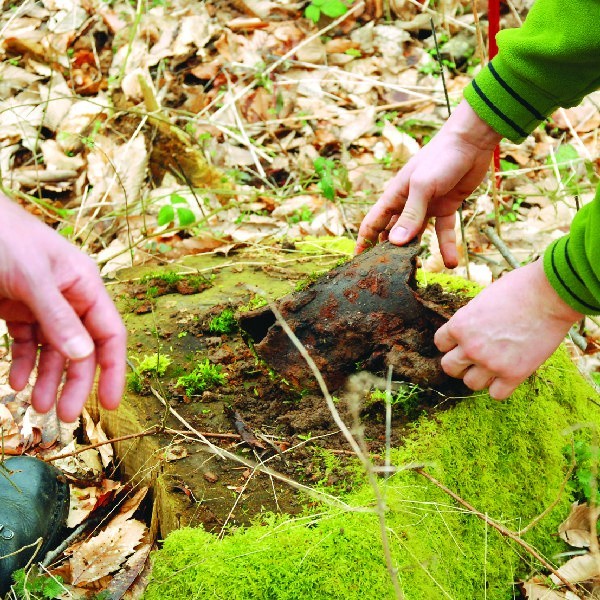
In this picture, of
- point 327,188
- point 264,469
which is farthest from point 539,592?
point 327,188

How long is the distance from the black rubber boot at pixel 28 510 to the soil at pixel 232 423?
10.9 inches

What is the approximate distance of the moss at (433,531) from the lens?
5.90 feet

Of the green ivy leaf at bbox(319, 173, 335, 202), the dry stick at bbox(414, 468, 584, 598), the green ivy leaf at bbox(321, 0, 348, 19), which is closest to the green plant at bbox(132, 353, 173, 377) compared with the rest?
the dry stick at bbox(414, 468, 584, 598)

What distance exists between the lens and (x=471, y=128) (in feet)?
7.65

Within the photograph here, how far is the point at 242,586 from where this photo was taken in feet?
5.81

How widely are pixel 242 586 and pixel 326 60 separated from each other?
5267 mm

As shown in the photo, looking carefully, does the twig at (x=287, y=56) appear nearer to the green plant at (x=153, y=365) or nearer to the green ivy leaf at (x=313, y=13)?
the green ivy leaf at (x=313, y=13)

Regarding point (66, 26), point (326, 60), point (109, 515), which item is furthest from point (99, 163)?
point (109, 515)

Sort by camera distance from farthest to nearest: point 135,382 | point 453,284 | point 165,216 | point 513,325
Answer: point 165,216 < point 453,284 < point 135,382 < point 513,325

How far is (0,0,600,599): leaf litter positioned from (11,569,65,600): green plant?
892 mm

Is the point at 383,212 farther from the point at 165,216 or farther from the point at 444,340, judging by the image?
the point at 165,216

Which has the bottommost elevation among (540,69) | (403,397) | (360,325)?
(403,397)

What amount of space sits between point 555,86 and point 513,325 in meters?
0.86

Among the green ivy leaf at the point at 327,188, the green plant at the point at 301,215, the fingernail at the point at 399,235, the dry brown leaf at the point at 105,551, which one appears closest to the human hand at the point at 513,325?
the fingernail at the point at 399,235
